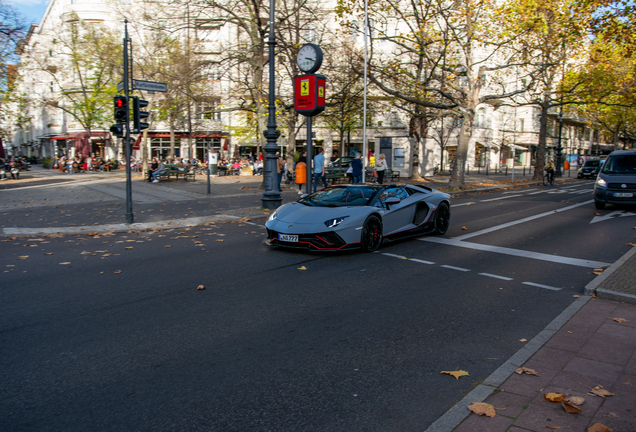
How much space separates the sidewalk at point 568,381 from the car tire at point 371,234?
149 inches

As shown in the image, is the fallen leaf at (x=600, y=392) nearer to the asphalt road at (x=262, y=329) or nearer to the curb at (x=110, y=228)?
the asphalt road at (x=262, y=329)

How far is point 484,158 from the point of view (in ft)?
184

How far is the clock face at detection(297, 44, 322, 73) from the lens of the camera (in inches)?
528

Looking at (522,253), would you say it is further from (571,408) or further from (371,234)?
(571,408)

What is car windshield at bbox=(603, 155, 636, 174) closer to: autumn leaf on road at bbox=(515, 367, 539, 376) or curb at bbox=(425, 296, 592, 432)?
curb at bbox=(425, 296, 592, 432)

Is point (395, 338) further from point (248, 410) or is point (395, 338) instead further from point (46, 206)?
point (46, 206)

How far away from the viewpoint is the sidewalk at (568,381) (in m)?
3.06

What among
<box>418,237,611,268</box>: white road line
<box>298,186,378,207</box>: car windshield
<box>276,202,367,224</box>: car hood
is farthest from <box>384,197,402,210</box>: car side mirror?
<box>418,237,611,268</box>: white road line

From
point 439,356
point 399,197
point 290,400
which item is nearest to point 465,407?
point 439,356

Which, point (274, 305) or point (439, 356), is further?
point (274, 305)

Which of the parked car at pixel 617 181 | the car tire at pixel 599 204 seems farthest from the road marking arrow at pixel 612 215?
the car tire at pixel 599 204

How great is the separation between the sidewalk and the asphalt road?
17 centimetres

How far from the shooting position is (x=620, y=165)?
15852 mm

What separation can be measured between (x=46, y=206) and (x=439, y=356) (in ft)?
51.9
